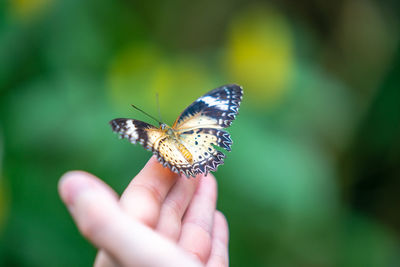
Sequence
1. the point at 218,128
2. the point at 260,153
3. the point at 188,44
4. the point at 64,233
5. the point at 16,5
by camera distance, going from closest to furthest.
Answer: the point at 218,128 → the point at 64,233 → the point at 260,153 → the point at 16,5 → the point at 188,44

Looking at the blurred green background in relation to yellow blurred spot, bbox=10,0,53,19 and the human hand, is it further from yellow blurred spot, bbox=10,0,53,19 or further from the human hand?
the human hand

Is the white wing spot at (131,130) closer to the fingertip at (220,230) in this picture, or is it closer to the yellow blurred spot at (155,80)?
the fingertip at (220,230)

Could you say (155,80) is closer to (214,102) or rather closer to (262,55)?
(262,55)

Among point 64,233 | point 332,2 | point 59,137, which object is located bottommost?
point 64,233

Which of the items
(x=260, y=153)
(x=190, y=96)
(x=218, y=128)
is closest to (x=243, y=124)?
(x=260, y=153)

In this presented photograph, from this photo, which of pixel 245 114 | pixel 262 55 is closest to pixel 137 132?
pixel 245 114

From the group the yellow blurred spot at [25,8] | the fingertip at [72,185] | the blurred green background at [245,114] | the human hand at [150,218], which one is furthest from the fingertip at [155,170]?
the yellow blurred spot at [25,8]

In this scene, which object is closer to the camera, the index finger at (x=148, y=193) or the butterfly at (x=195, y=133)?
the index finger at (x=148, y=193)

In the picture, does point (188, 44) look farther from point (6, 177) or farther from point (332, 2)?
point (6, 177)
